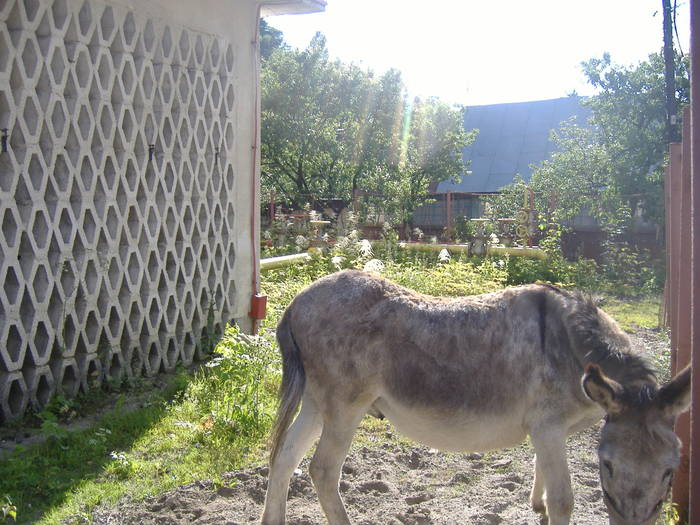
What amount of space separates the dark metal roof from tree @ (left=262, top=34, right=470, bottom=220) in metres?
4.58

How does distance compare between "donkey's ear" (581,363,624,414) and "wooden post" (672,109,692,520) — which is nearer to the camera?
"donkey's ear" (581,363,624,414)

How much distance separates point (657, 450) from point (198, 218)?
539 centimetres

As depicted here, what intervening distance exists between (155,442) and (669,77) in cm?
1420

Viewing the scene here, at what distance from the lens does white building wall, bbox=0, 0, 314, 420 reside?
536cm

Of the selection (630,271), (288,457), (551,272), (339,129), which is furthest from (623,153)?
(288,457)

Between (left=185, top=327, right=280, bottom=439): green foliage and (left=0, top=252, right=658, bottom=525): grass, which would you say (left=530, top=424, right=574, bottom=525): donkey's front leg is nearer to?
(left=0, top=252, right=658, bottom=525): grass

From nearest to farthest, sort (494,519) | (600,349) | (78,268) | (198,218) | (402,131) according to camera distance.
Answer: (600,349)
(494,519)
(78,268)
(198,218)
(402,131)

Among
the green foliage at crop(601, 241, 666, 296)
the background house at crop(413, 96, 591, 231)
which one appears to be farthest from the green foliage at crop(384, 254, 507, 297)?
the background house at crop(413, 96, 591, 231)

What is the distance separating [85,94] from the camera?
5.82m

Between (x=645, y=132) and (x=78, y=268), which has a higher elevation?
(x=645, y=132)

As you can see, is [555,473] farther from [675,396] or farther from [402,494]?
[402,494]

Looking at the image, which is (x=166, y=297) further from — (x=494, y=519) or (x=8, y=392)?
(x=494, y=519)

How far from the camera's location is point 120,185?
20.9ft

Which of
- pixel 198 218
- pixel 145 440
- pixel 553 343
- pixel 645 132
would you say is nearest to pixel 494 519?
pixel 553 343
